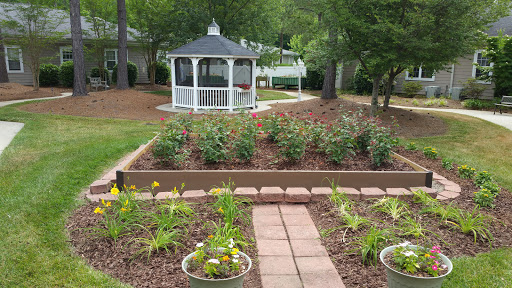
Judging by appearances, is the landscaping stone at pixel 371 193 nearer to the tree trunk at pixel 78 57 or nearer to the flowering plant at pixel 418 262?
the flowering plant at pixel 418 262

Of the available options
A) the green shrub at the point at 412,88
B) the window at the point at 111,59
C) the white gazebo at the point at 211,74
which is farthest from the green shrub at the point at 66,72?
the green shrub at the point at 412,88

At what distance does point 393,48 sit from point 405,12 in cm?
82

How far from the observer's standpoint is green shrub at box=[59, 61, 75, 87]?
19602 millimetres

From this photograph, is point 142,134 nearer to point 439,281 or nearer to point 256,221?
point 256,221

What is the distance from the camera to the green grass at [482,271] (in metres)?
2.84

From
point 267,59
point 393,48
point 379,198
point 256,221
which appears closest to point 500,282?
point 379,198

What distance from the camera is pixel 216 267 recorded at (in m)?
2.48

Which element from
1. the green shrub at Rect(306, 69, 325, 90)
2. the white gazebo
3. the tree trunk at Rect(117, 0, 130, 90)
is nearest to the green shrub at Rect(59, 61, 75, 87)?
the tree trunk at Rect(117, 0, 130, 90)

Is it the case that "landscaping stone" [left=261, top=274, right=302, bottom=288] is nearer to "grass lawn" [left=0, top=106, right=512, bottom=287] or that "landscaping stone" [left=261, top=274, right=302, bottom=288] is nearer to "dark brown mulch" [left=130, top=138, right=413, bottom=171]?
"grass lawn" [left=0, top=106, right=512, bottom=287]

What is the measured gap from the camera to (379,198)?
421 cm

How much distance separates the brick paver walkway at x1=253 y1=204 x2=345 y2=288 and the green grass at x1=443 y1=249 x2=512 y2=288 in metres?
0.92

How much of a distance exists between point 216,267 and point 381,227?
1.78 m

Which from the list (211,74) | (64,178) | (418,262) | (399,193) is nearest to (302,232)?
Result: (418,262)

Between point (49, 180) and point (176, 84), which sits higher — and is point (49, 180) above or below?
below
